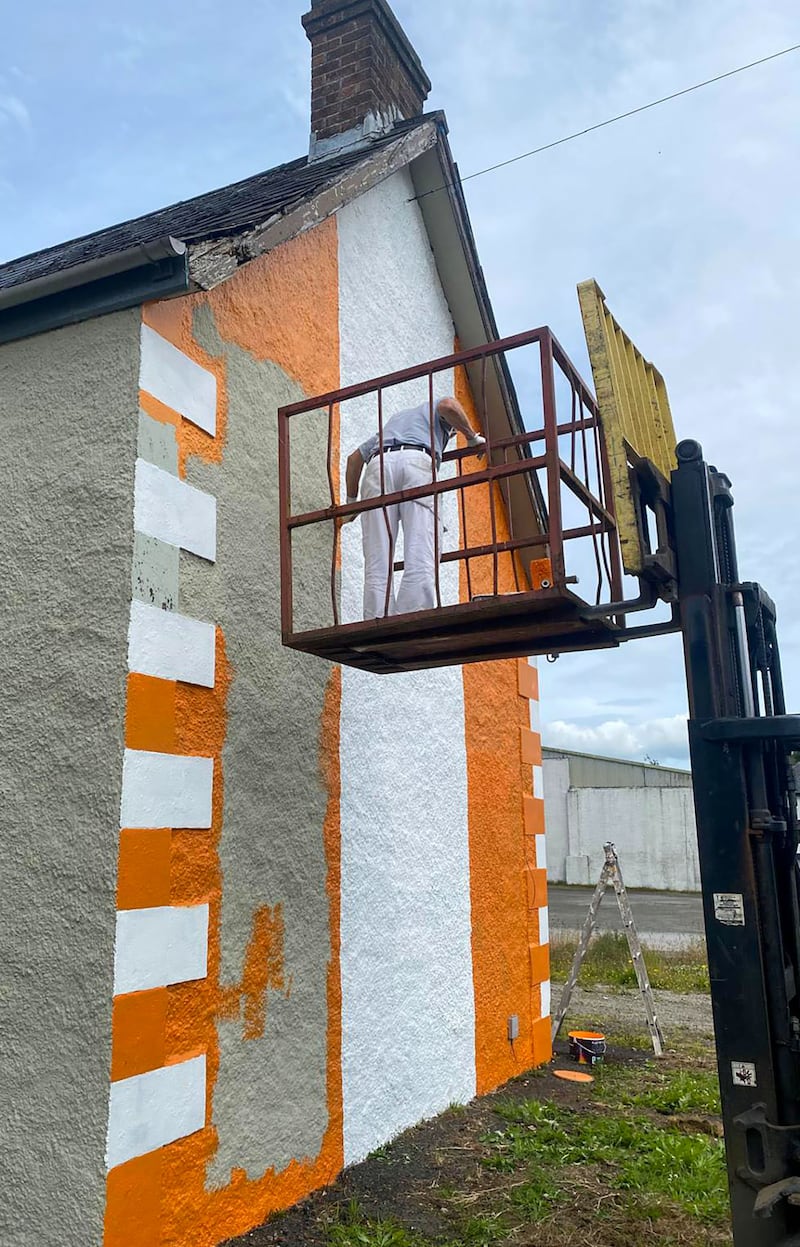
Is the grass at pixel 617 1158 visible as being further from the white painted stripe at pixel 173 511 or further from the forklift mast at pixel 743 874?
the white painted stripe at pixel 173 511

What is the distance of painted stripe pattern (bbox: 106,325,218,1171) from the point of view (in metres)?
3.89

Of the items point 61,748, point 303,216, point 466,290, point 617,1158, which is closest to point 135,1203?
point 61,748

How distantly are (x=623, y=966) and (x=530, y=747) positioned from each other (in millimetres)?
5518

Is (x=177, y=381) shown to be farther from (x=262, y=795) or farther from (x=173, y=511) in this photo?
(x=262, y=795)

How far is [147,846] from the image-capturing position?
13.4 feet

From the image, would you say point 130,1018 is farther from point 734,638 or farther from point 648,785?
point 648,785

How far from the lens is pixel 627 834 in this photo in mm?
31328

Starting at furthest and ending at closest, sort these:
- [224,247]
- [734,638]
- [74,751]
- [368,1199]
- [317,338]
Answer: [317,338]
[368,1199]
[224,247]
[74,751]
[734,638]

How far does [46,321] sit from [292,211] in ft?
4.47

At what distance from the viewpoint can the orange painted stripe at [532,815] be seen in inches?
320

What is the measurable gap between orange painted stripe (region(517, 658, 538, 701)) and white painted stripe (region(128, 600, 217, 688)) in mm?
4117

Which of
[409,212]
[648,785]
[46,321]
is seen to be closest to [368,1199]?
[46,321]

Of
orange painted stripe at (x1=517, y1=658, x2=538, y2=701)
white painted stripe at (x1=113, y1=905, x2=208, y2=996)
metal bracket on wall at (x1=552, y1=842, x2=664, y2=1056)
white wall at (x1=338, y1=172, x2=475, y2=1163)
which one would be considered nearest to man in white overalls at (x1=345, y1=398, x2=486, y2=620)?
white wall at (x1=338, y1=172, x2=475, y2=1163)

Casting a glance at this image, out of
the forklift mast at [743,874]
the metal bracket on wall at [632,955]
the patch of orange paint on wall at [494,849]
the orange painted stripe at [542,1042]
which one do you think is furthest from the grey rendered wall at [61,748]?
the metal bracket on wall at [632,955]
